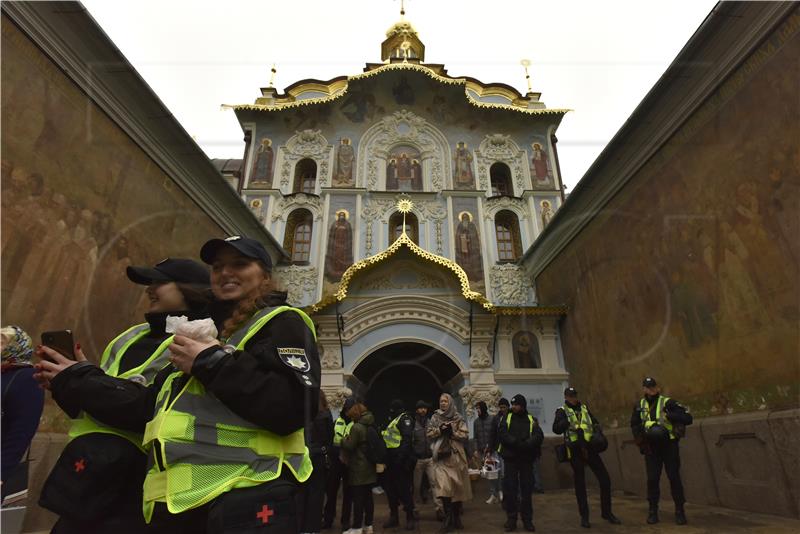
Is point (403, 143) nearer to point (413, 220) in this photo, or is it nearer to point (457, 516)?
point (413, 220)

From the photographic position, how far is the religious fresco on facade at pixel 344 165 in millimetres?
15234

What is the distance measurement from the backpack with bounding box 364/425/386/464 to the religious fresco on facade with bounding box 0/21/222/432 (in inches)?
148

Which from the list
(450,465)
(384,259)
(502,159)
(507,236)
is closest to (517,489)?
(450,465)

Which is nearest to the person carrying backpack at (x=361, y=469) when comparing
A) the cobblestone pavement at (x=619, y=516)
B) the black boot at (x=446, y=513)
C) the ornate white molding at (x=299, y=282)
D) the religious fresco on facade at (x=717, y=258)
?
the cobblestone pavement at (x=619, y=516)


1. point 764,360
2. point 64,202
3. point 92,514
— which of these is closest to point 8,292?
point 64,202

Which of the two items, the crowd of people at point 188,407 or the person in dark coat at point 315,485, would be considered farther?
the person in dark coat at point 315,485

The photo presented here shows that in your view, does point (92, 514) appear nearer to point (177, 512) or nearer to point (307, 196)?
point (177, 512)

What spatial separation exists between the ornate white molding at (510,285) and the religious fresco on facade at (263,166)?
8164mm

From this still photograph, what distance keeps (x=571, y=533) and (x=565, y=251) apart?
7217mm

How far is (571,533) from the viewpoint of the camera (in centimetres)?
533

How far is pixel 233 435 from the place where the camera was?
4.53 feet

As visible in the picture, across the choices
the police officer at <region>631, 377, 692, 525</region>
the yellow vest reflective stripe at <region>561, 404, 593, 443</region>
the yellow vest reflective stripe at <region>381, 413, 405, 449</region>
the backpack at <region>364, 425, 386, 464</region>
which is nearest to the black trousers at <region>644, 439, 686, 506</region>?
the police officer at <region>631, 377, 692, 525</region>

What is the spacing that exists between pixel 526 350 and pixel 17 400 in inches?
426

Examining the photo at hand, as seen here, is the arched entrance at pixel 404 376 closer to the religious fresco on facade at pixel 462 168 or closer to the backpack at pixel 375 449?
the backpack at pixel 375 449
